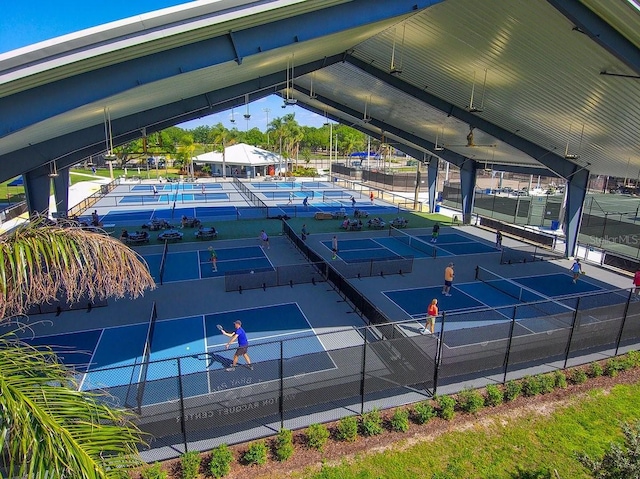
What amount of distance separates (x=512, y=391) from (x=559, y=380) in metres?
1.54

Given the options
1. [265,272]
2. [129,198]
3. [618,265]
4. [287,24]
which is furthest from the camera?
[129,198]

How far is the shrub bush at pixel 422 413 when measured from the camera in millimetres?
8906

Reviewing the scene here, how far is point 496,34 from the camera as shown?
12.9m

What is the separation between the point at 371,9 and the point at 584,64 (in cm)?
764

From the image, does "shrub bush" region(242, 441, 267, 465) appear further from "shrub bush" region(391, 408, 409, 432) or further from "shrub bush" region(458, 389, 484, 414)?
"shrub bush" region(458, 389, 484, 414)

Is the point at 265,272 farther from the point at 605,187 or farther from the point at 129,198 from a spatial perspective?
the point at 605,187

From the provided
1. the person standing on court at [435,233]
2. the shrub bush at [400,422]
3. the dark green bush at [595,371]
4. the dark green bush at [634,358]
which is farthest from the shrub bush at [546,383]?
the person standing on court at [435,233]

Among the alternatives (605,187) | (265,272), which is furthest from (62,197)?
(605,187)

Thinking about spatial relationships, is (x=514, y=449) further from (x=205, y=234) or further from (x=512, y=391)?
(x=205, y=234)

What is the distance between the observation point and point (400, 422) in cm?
871

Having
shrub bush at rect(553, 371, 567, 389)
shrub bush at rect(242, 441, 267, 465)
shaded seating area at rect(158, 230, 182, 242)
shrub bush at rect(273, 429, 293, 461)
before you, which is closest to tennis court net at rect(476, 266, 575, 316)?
shrub bush at rect(553, 371, 567, 389)

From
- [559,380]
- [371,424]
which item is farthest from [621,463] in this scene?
[559,380]

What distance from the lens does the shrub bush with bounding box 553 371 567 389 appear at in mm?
10250

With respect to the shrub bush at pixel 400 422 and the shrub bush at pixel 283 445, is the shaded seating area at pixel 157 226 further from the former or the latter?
the shrub bush at pixel 400 422
